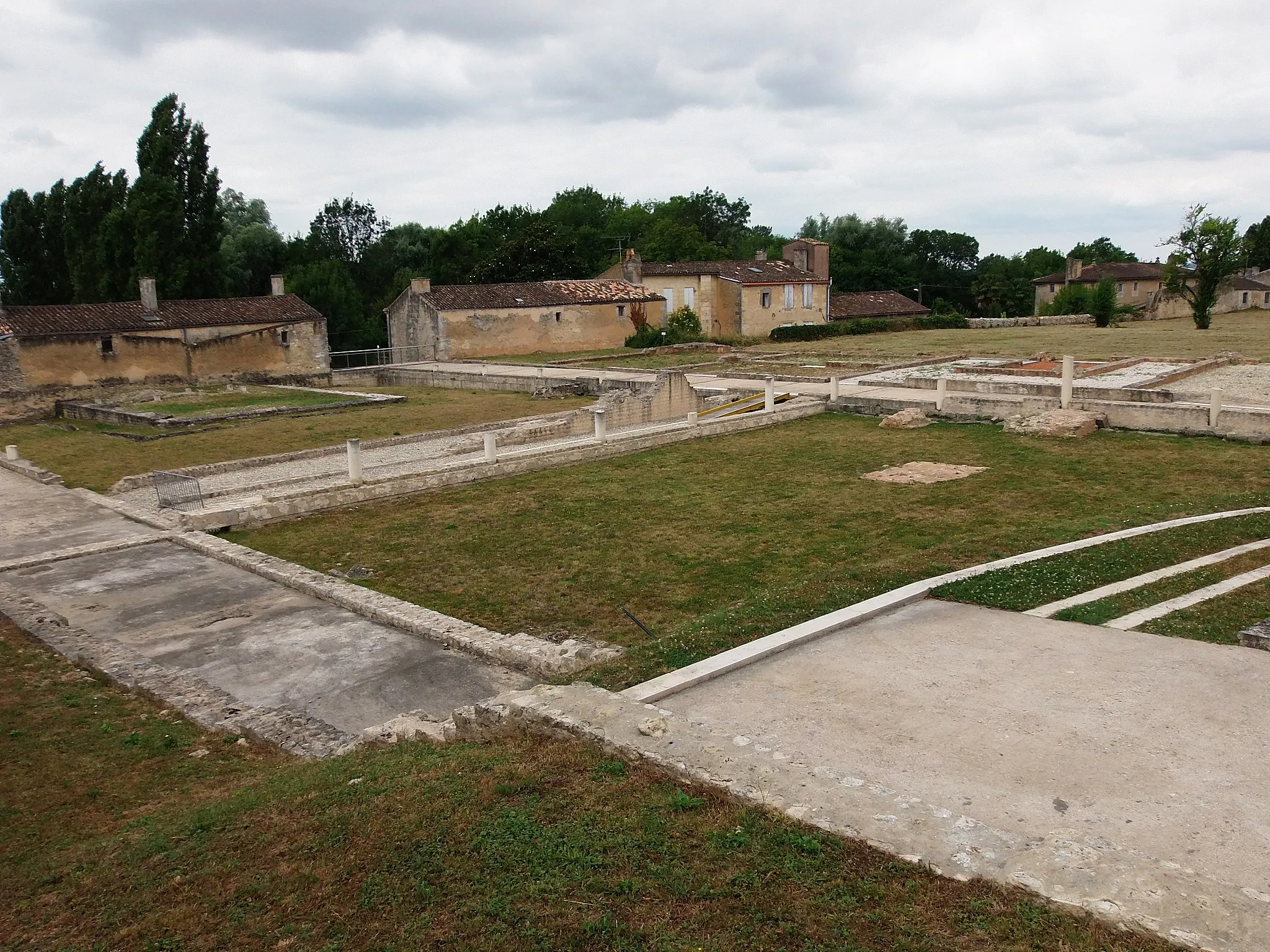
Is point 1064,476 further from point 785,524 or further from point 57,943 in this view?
point 57,943

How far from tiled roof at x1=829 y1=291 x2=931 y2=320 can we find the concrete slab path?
162ft

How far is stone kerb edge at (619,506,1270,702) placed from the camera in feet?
22.9

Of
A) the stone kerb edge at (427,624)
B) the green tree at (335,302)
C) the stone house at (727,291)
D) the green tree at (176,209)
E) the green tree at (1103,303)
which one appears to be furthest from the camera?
the green tree at (1103,303)

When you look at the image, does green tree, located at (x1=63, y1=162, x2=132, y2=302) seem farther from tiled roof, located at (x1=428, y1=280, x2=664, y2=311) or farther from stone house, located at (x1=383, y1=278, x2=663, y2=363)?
tiled roof, located at (x1=428, y1=280, x2=664, y2=311)

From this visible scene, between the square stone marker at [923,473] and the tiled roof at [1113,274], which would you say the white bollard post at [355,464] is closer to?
the square stone marker at [923,473]

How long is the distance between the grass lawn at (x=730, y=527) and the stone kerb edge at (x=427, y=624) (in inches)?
18.5

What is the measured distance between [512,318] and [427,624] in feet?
118

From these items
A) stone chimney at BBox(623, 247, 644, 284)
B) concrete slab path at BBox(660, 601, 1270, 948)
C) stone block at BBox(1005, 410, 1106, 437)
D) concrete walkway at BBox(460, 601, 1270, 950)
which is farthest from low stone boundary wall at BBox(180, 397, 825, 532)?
stone chimney at BBox(623, 247, 644, 284)

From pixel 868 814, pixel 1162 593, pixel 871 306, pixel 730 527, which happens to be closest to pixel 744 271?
pixel 871 306

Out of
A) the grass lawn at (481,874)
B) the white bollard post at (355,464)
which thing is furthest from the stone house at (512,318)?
the grass lawn at (481,874)

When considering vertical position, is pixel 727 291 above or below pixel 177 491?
above

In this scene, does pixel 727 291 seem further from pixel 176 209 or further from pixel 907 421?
pixel 907 421

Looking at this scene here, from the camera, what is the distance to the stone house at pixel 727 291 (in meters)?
49.1

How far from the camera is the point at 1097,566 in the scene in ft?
31.8
